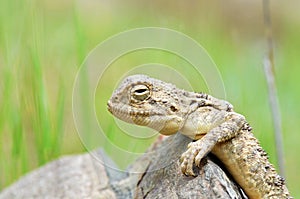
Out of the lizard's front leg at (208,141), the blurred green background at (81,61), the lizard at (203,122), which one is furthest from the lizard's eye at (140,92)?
the blurred green background at (81,61)

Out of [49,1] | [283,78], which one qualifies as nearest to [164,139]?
[283,78]

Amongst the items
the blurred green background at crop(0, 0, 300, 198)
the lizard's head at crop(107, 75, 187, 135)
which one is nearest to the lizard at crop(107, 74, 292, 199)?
the lizard's head at crop(107, 75, 187, 135)

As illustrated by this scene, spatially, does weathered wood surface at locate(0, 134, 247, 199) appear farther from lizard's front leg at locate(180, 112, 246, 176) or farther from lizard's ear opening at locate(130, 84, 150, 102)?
lizard's ear opening at locate(130, 84, 150, 102)

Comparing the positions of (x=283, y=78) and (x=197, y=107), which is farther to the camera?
(x=283, y=78)

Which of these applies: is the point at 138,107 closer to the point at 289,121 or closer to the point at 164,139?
the point at 164,139

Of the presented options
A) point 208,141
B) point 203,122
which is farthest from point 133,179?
point 208,141

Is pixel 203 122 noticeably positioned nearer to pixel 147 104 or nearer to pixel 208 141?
pixel 208 141

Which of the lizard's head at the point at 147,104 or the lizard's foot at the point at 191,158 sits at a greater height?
the lizard's head at the point at 147,104

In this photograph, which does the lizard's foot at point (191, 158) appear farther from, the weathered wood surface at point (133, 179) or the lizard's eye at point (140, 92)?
the lizard's eye at point (140, 92)
